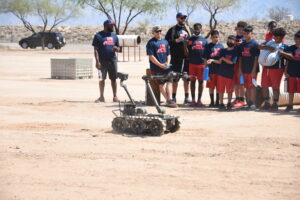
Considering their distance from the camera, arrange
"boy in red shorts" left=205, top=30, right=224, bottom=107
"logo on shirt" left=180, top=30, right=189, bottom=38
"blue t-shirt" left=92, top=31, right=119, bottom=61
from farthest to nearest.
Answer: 1. "blue t-shirt" left=92, top=31, right=119, bottom=61
2. "logo on shirt" left=180, top=30, right=189, bottom=38
3. "boy in red shorts" left=205, top=30, right=224, bottom=107

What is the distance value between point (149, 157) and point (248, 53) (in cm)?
554

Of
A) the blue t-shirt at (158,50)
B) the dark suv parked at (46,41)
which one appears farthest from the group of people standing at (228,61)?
the dark suv parked at (46,41)

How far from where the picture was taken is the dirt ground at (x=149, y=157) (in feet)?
24.1

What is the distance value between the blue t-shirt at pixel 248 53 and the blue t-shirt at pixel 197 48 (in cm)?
102

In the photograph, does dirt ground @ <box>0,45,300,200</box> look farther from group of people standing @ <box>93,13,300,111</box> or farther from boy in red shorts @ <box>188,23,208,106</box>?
boy in red shorts @ <box>188,23,208,106</box>

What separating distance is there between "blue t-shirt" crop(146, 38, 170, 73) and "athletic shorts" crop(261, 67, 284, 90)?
2.12m

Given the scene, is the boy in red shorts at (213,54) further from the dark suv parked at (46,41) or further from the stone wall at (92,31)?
the stone wall at (92,31)

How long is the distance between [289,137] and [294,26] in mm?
75877

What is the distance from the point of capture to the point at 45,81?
22547 millimetres

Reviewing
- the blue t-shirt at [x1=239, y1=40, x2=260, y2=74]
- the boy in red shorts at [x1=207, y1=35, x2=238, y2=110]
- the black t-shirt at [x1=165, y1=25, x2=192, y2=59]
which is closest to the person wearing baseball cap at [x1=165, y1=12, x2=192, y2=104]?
the black t-shirt at [x1=165, y1=25, x2=192, y2=59]

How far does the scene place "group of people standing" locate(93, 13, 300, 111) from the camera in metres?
13.8

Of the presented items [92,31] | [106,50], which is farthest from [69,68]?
[92,31]

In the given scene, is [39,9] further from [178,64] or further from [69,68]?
A: [178,64]

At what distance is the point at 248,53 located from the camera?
13.9 metres
